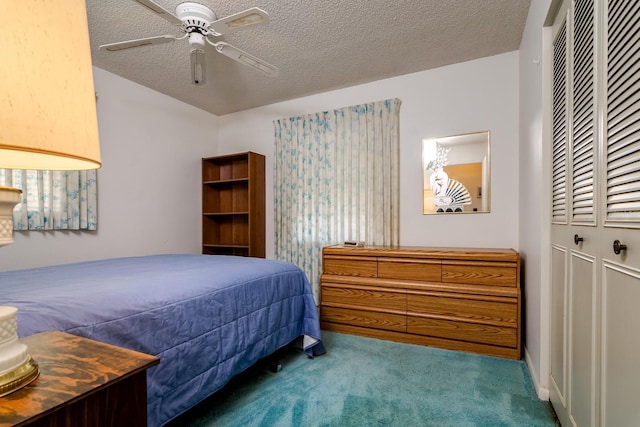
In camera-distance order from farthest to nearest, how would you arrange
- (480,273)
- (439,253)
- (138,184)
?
(138,184)
(439,253)
(480,273)

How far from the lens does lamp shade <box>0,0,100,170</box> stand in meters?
0.45

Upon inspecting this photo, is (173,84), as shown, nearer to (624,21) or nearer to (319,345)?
(319,345)

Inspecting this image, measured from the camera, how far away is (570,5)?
1.39 m

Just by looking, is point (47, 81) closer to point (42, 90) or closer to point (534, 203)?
point (42, 90)

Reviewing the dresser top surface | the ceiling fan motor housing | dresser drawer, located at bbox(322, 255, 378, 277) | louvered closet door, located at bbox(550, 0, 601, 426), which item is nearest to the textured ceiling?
the ceiling fan motor housing

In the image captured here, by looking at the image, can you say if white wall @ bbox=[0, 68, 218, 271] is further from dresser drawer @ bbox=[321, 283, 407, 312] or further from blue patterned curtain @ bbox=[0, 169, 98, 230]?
dresser drawer @ bbox=[321, 283, 407, 312]

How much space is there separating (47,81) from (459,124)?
3.10 m

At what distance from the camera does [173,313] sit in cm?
141

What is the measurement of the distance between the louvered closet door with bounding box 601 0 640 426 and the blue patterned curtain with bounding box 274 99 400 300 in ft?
7.23

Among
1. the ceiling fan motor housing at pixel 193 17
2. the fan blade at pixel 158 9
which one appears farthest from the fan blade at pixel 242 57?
the fan blade at pixel 158 9

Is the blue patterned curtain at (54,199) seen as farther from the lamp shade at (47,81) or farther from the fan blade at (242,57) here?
the lamp shade at (47,81)

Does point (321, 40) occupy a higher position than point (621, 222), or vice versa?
point (321, 40)

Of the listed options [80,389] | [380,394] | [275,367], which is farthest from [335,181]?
[80,389]

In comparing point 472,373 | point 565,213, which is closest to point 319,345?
point 472,373
